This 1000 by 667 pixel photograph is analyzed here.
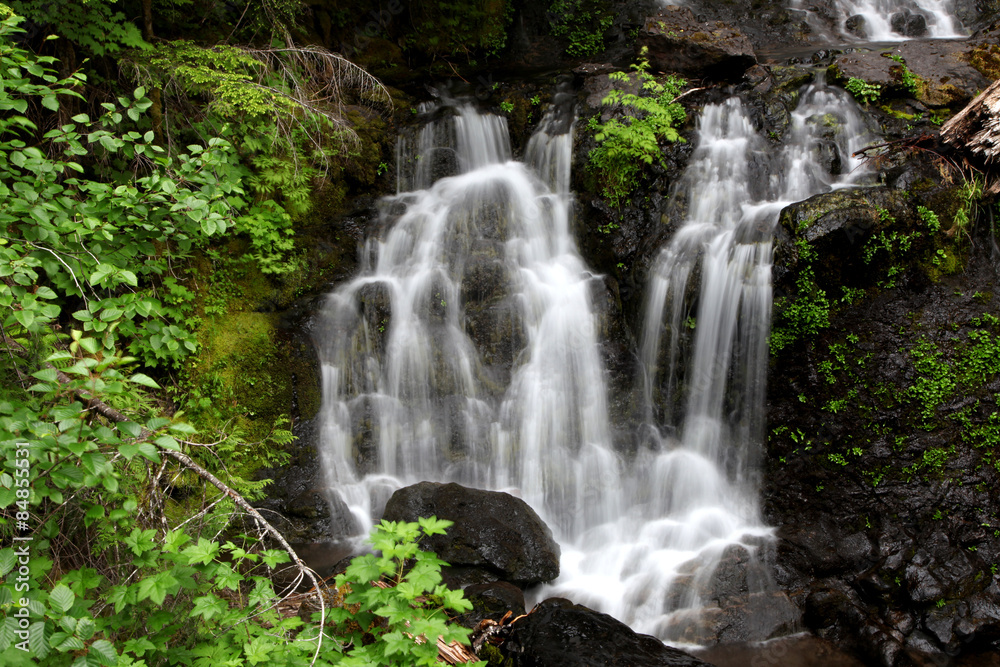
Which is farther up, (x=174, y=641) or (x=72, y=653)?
(x=72, y=653)

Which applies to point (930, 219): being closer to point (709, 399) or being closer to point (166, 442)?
point (709, 399)

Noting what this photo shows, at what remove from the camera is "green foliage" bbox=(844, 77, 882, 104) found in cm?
768

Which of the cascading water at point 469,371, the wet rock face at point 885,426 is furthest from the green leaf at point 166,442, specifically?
the wet rock face at point 885,426

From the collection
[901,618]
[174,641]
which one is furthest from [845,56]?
[174,641]

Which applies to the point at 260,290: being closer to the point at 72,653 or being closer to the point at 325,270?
the point at 325,270

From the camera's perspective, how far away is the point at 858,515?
578 cm

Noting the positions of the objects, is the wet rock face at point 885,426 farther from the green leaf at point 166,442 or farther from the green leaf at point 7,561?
the green leaf at point 7,561

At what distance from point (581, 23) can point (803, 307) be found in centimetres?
844

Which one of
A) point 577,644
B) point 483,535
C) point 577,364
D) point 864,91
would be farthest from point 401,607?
point 864,91

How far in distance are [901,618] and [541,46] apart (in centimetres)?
1094


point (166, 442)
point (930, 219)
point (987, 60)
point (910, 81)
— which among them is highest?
point (987, 60)

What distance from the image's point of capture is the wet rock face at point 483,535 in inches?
213

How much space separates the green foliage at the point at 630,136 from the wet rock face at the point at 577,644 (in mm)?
5225

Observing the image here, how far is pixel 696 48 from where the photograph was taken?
29.9ft
